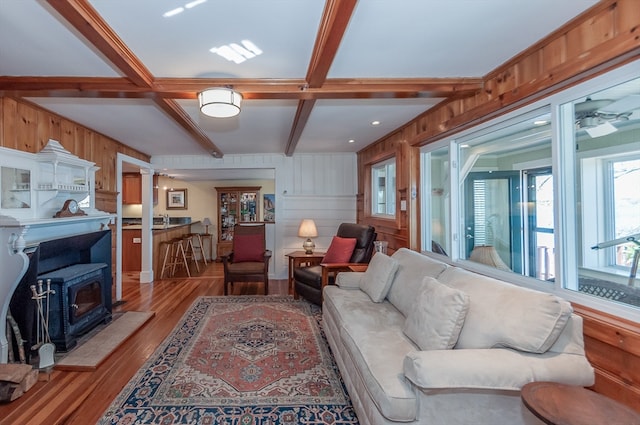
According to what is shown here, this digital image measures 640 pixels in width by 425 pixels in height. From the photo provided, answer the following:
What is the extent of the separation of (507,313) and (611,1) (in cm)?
160

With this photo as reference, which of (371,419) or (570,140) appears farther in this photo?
(570,140)

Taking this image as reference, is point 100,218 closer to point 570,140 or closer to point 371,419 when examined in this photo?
point 371,419

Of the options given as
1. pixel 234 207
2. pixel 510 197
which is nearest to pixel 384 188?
pixel 510 197

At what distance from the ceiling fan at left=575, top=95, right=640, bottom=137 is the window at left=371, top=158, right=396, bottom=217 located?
2.47m

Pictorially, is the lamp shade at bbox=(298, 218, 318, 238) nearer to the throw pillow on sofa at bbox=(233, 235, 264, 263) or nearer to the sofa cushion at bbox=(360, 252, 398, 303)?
the throw pillow on sofa at bbox=(233, 235, 264, 263)

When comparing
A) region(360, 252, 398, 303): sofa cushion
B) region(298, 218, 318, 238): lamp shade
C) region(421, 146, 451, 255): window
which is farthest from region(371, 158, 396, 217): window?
region(360, 252, 398, 303): sofa cushion

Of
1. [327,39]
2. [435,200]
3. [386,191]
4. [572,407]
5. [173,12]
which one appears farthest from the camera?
[386,191]

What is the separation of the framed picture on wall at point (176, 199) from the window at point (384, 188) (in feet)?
17.8

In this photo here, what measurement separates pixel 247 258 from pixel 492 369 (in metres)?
3.94

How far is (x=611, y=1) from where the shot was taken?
1.43 metres

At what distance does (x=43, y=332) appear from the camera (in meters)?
2.54

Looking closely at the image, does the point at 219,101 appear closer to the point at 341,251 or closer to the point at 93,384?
the point at 93,384

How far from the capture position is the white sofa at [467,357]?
1379mm

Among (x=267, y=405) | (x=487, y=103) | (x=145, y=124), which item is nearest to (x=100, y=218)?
(x=145, y=124)
